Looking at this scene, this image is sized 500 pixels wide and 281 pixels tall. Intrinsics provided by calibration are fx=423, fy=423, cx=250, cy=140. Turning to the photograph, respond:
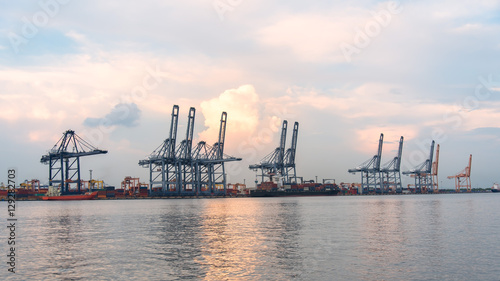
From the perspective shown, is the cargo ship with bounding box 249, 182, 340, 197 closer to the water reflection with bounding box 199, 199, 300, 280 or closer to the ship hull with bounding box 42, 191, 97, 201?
the ship hull with bounding box 42, 191, 97, 201

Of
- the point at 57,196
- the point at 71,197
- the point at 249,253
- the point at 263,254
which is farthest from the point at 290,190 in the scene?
the point at 263,254

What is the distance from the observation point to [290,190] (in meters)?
157

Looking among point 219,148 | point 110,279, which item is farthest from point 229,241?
point 219,148

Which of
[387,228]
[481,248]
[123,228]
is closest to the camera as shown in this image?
[481,248]

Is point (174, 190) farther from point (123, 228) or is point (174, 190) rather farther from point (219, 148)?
point (123, 228)

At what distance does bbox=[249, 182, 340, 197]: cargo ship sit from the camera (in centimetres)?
15429

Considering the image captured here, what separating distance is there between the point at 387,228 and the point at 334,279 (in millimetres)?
20959

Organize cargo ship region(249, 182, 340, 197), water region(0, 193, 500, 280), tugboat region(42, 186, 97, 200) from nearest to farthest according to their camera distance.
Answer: water region(0, 193, 500, 280), tugboat region(42, 186, 97, 200), cargo ship region(249, 182, 340, 197)

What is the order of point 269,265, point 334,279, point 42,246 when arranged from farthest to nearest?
point 42,246
point 269,265
point 334,279

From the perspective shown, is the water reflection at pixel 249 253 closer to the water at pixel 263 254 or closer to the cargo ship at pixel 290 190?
the water at pixel 263 254

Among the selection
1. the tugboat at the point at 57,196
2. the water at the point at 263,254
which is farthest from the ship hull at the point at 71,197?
the water at the point at 263,254

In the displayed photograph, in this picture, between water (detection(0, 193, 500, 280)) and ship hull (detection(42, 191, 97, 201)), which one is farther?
ship hull (detection(42, 191, 97, 201))

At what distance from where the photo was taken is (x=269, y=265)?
21297 mm

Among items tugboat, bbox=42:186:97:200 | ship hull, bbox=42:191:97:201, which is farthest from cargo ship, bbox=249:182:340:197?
tugboat, bbox=42:186:97:200
